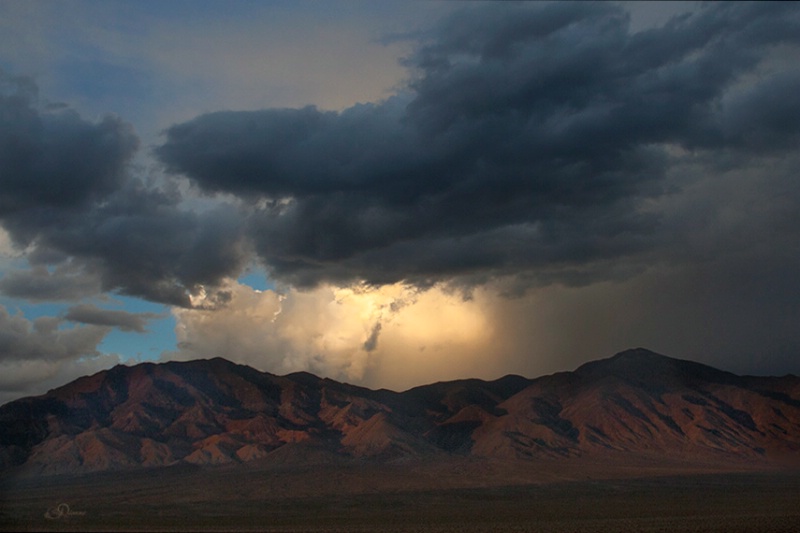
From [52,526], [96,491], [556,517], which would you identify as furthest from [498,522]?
[96,491]

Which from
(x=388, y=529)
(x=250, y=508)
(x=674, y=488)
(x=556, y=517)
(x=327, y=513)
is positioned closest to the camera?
(x=388, y=529)

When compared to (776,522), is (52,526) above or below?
above

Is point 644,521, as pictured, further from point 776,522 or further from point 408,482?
point 408,482

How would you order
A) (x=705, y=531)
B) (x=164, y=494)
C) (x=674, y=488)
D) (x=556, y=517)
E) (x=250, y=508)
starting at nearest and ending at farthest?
(x=705, y=531) → (x=556, y=517) → (x=250, y=508) → (x=674, y=488) → (x=164, y=494)

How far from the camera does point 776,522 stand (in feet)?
292

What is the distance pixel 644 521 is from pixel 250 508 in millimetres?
65326

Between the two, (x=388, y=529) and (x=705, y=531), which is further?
(x=388, y=529)

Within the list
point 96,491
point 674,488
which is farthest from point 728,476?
point 96,491
